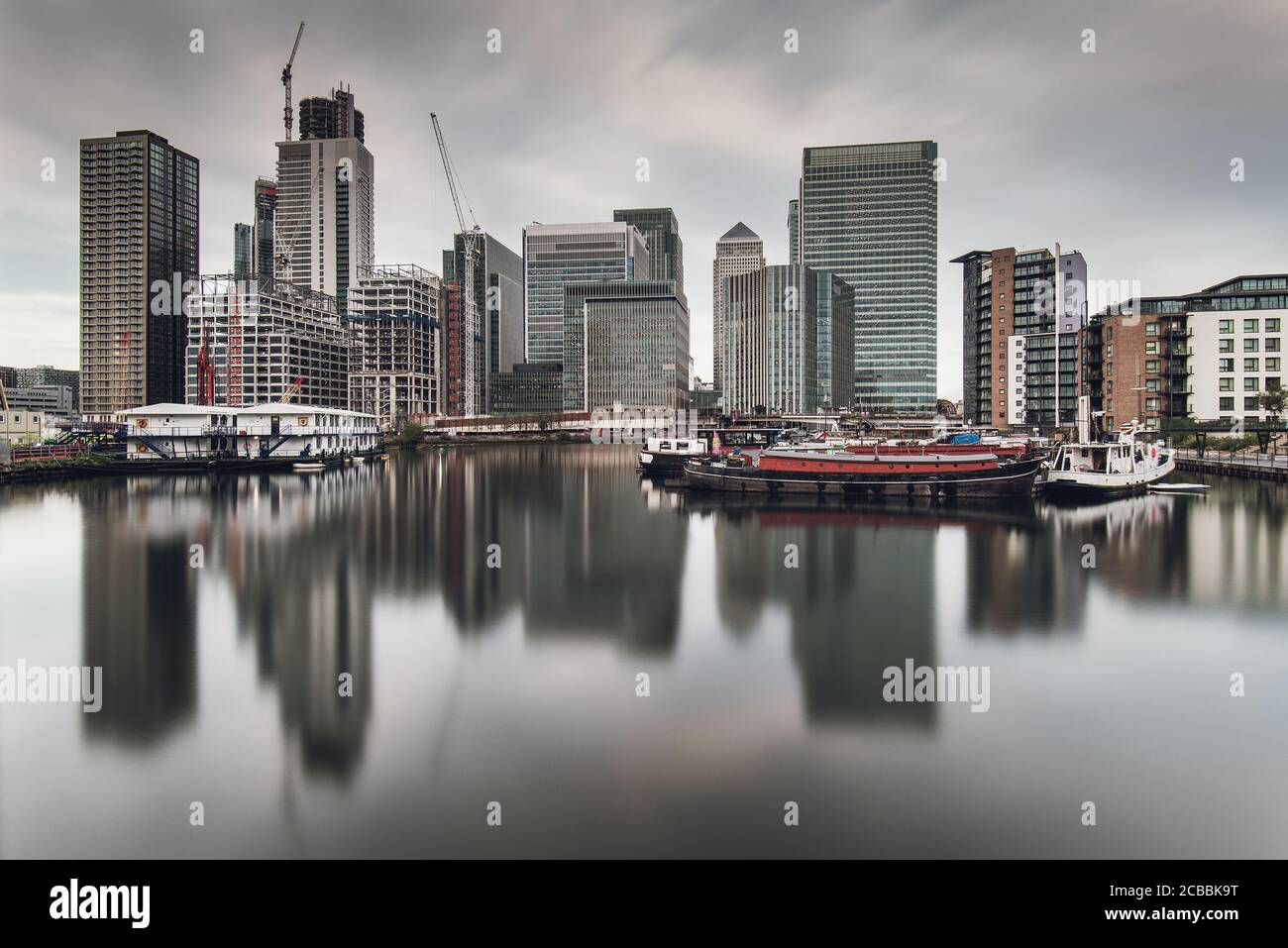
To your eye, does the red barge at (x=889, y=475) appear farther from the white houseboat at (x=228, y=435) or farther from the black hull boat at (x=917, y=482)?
the white houseboat at (x=228, y=435)

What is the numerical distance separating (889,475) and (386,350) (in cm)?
10206

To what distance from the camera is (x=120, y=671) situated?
11891 millimetres

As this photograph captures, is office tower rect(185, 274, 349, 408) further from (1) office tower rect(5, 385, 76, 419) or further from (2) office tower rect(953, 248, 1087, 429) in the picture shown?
(2) office tower rect(953, 248, 1087, 429)

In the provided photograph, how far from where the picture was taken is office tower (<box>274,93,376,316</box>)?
148 metres

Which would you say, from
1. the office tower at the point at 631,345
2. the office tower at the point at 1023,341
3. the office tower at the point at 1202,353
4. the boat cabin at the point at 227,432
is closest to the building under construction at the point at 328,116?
the office tower at the point at 631,345

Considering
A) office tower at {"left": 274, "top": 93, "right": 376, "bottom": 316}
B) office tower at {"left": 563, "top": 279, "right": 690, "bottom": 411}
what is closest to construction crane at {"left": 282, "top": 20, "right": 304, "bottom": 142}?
office tower at {"left": 274, "top": 93, "right": 376, "bottom": 316}

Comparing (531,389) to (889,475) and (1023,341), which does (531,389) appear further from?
(889,475)

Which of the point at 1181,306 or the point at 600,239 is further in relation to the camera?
the point at 600,239

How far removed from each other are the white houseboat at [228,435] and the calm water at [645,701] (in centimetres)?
3548

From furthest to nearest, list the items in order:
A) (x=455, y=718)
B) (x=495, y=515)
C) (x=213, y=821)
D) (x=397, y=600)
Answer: (x=495, y=515) < (x=397, y=600) < (x=455, y=718) < (x=213, y=821)
